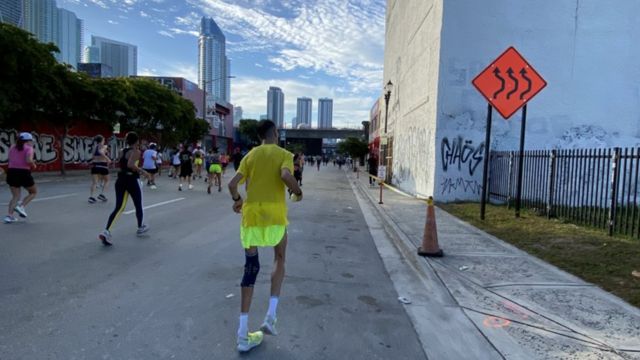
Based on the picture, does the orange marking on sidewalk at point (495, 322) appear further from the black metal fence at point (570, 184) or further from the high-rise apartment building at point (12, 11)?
the high-rise apartment building at point (12, 11)

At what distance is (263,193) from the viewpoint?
3.81m

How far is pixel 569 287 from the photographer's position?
18.0 feet

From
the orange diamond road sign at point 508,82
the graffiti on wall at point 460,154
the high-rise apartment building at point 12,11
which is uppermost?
the high-rise apartment building at point 12,11

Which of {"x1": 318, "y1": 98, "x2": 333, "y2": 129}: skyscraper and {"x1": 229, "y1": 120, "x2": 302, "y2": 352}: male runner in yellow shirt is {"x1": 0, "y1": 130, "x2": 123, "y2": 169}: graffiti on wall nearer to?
{"x1": 229, "y1": 120, "x2": 302, "y2": 352}: male runner in yellow shirt

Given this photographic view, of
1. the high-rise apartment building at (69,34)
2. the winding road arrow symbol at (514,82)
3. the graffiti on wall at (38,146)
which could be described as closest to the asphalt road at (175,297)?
the winding road arrow symbol at (514,82)

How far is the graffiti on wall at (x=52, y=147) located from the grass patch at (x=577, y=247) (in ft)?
74.7

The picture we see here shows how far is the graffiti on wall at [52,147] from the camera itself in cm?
2395

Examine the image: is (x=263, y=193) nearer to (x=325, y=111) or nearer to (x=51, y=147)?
(x=51, y=147)

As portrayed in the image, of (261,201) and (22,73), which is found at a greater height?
(22,73)

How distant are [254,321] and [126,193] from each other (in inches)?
178

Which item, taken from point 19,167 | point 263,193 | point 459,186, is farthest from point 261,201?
point 459,186

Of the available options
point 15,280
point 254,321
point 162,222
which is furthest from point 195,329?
point 162,222

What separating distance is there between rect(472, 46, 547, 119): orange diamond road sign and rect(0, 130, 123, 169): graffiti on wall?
2220cm

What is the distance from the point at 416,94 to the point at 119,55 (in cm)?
7486
